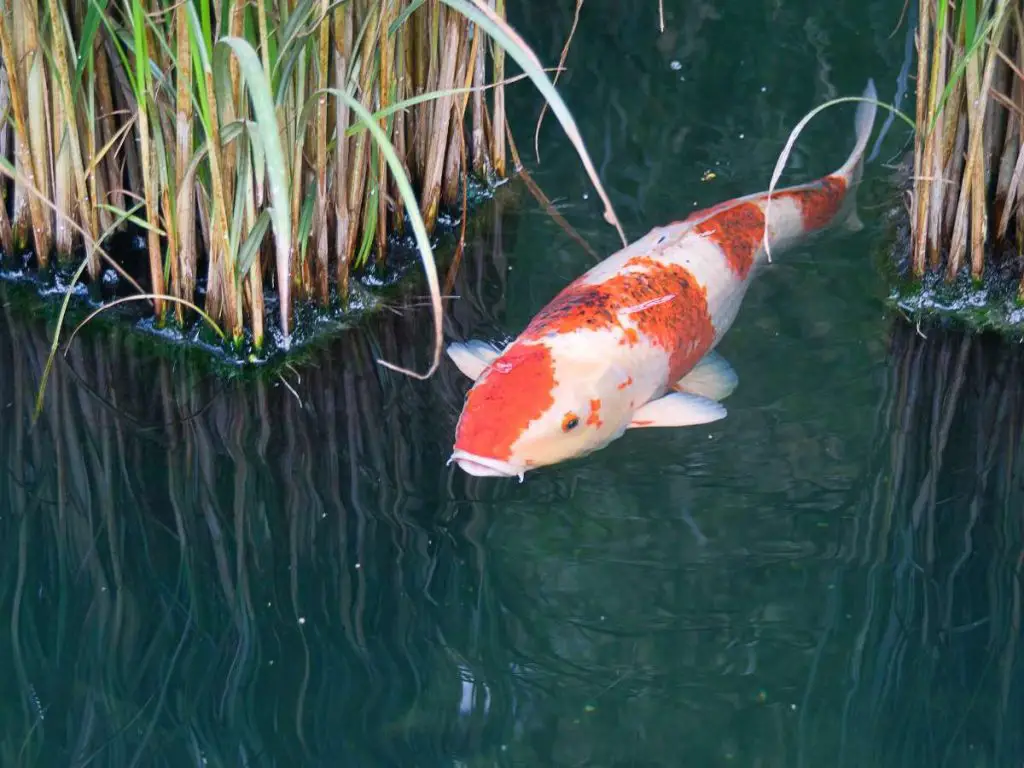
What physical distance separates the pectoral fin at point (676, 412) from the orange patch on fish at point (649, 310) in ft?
0.29

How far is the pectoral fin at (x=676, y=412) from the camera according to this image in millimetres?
2309

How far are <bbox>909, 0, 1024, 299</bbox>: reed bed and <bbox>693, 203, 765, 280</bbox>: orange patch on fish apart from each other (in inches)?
13.1

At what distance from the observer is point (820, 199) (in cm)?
291

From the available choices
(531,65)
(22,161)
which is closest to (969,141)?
(531,65)

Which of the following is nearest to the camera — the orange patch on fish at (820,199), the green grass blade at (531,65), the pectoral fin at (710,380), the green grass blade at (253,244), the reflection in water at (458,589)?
the green grass blade at (531,65)

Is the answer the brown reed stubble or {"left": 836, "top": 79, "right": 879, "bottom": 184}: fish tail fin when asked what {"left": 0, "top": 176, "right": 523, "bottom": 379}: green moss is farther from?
{"left": 836, "top": 79, "right": 879, "bottom": 184}: fish tail fin

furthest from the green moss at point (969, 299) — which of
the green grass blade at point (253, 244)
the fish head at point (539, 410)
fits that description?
Answer: the green grass blade at point (253, 244)

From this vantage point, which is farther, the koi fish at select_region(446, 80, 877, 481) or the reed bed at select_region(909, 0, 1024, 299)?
the reed bed at select_region(909, 0, 1024, 299)

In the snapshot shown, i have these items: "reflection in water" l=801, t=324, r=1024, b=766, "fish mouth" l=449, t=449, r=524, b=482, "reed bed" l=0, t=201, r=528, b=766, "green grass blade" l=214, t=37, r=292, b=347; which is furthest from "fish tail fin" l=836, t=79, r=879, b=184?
"green grass blade" l=214, t=37, r=292, b=347

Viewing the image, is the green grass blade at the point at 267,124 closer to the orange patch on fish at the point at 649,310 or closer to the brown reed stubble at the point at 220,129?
the brown reed stubble at the point at 220,129

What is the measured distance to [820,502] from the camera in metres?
2.23

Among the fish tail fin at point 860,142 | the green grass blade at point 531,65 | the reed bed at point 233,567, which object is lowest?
the reed bed at point 233,567

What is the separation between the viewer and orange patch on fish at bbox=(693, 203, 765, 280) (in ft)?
8.73

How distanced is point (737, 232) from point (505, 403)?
0.81 meters
